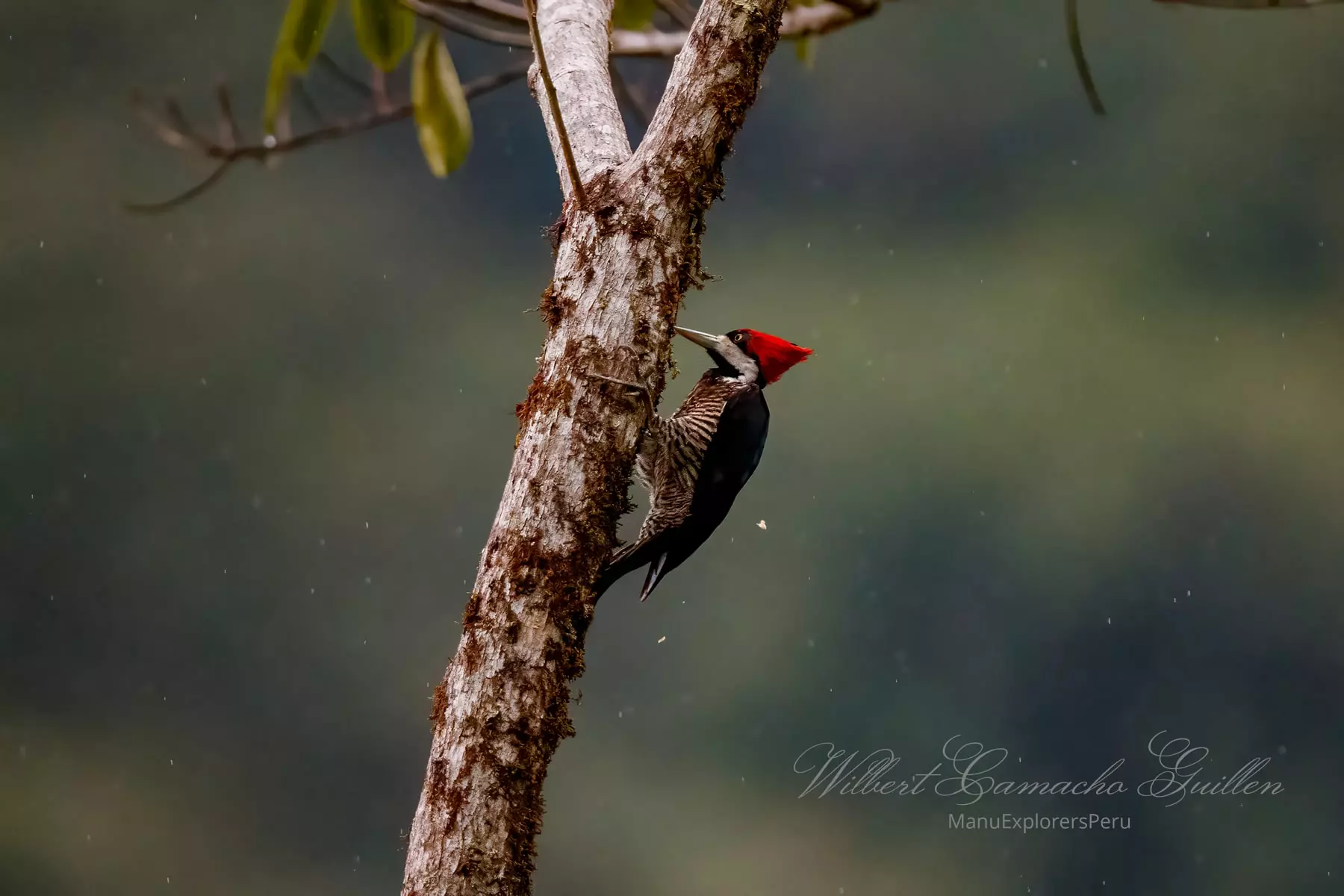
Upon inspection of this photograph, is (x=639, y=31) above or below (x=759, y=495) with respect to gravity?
above

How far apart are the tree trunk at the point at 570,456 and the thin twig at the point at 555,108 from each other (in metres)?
0.04

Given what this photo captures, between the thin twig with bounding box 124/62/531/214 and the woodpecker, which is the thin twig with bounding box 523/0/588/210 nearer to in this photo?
the woodpecker

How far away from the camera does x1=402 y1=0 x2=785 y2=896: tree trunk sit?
1687 mm

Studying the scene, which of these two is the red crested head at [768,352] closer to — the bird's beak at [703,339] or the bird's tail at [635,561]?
the bird's beak at [703,339]

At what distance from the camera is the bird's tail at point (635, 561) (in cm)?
211

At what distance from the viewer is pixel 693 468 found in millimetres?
2428

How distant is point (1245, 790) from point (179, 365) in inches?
248

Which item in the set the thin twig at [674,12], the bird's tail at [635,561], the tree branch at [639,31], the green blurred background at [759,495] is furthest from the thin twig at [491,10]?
the green blurred background at [759,495]

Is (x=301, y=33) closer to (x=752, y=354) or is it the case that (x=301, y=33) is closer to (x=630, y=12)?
(x=630, y=12)

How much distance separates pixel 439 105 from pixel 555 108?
2.50 feet
